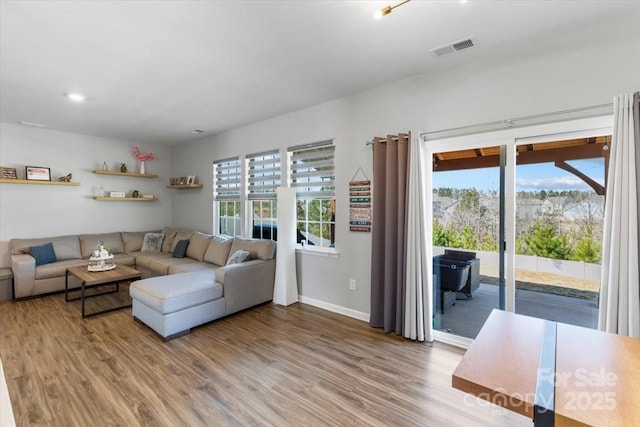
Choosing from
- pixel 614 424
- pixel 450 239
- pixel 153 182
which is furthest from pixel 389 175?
pixel 153 182

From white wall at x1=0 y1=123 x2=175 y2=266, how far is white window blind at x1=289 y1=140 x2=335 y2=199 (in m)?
3.79

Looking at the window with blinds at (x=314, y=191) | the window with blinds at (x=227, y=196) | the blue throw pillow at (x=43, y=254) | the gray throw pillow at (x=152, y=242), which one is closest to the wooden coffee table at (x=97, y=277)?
the blue throw pillow at (x=43, y=254)

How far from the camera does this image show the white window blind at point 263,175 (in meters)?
4.48

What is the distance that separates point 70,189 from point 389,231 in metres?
5.67

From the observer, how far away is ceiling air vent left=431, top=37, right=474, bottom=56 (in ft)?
7.83

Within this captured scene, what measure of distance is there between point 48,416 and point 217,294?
1648 millimetres

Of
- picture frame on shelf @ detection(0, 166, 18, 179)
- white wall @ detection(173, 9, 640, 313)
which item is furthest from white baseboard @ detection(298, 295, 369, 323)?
picture frame on shelf @ detection(0, 166, 18, 179)

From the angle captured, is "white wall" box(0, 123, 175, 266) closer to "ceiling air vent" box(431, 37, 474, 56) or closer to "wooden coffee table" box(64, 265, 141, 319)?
"wooden coffee table" box(64, 265, 141, 319)

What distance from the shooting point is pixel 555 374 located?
3.31ft

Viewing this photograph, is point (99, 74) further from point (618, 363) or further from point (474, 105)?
point (618, 363)

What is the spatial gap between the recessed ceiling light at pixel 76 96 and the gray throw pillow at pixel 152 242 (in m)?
2.77

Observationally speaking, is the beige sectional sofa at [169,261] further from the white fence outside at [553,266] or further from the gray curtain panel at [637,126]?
the gray curtain panel at [637,126]

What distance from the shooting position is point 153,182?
20.7 feet

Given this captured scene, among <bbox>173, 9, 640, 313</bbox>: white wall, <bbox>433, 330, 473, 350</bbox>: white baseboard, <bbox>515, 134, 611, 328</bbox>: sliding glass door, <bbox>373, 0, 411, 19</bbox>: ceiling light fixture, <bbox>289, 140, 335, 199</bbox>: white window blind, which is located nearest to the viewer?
<bbox>373, 0, 411, 19</bbox>: ceiling light fixture
